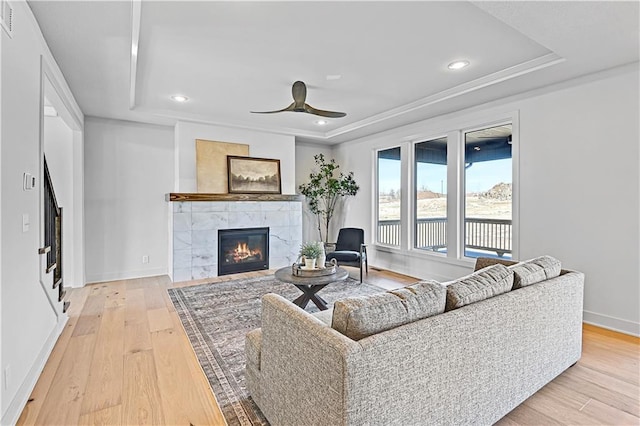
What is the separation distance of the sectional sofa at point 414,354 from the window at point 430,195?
9.36 ft

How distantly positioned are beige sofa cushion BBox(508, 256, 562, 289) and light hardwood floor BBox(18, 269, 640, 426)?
0.73 m

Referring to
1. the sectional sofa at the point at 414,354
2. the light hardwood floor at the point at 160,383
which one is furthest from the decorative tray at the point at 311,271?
the sectional sofa at the point at 414,354

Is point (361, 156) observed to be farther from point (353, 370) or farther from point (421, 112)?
point (353, 370)

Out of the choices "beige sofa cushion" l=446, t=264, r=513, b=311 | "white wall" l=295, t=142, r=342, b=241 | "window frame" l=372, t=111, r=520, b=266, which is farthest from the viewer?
"white wall" l=295, t=142, r=342, b=241

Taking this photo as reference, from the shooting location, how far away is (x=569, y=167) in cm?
340

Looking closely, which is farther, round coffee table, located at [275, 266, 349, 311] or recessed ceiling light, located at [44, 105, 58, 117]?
recessed ceiling light, located at [44, 105, 58, 117]

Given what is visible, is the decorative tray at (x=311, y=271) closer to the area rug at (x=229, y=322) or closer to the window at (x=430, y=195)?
the area rug at (x=229, y=322)

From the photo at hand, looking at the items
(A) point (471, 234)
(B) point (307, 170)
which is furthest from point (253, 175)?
(A) point (471, 234)

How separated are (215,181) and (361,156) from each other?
9.02 feet

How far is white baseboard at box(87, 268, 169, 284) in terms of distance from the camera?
16.0 ft

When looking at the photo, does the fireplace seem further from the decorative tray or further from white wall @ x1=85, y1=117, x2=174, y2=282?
the decorative tray

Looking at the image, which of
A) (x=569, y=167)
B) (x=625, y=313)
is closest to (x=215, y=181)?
(x=569, y=167)

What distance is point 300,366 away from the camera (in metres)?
1.46

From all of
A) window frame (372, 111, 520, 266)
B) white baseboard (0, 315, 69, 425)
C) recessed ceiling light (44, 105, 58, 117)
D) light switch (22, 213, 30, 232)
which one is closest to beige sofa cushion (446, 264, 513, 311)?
window frame (372, 111, 520, 266)
